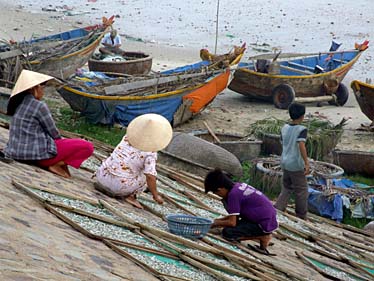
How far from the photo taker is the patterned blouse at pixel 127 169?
705 centimetres

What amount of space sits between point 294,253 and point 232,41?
72.4 feet

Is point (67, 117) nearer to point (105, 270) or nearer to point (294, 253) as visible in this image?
point (294, 253)

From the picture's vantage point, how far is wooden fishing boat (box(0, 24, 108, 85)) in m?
14.5

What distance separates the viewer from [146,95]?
48.2 feet

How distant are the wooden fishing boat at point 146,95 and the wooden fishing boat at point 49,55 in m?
0.95

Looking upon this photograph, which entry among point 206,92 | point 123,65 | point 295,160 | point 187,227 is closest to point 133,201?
point 187,227

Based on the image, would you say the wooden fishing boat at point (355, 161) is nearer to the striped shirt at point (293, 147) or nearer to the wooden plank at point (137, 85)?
the striped shirt at point (293, 147)

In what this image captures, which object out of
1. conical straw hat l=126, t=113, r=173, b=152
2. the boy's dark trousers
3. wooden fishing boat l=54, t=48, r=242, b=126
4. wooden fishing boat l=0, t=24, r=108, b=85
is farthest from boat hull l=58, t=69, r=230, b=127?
conical straw hat l=126, t=113, r=173, b=152

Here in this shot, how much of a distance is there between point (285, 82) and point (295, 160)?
33.2 feet

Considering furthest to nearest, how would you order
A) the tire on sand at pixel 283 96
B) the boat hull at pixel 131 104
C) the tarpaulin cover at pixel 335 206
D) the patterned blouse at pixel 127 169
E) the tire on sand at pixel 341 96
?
the tire on sand at pixel 341 96, the tire on sand at pixel 283 96, the boat hull at pixel 131 104, the tarpaulin cover at pixel 335 206, the patterned blouse at pixel 127 169

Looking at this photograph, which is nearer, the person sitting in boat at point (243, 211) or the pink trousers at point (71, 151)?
the person sitting in boat at point (243, 211)

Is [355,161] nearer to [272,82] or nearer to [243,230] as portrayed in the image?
[243,230]

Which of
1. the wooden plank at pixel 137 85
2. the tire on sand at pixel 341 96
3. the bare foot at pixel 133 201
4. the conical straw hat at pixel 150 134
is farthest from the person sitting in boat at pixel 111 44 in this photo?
the conical straw hat at pixel 150 134

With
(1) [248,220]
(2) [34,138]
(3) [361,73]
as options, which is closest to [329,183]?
(1) [248,220]
